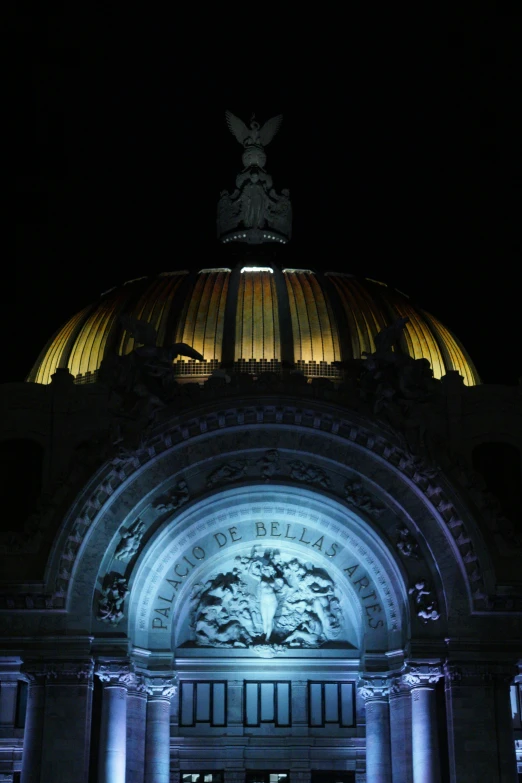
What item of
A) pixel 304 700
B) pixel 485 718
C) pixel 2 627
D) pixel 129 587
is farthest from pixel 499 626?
pixel 2 627

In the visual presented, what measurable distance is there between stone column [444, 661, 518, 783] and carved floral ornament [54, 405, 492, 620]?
2478 millimetres

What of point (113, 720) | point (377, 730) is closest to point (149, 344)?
point (113, 720)

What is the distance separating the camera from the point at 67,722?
164 feet

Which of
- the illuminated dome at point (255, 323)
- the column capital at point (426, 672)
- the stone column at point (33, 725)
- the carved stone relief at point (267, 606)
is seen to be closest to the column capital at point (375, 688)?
the column capital at point (426, 672)

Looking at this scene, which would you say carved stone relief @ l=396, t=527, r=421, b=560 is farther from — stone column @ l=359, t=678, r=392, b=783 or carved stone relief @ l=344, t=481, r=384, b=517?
stone column @ l=359, t=678, r=392, b=783

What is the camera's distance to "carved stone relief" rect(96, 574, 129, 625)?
5166 cm

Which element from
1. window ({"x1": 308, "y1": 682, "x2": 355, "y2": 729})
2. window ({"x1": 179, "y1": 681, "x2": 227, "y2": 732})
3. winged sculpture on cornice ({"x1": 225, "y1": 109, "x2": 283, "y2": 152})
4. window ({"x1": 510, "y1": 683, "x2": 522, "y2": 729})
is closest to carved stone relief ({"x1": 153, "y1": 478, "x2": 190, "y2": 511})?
window ({"x1": 179, "y1": 681, "x2": 227, "y2": 732})

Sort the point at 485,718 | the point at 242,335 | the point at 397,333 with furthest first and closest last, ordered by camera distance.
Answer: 1. the point at 242,335
2. the point at 397,333
3. the point at 485,718

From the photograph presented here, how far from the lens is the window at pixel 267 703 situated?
54.1m

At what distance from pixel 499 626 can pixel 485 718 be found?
8.83ft

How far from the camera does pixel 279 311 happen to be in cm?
5953

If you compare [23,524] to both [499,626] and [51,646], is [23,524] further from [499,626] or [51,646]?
[499,626]

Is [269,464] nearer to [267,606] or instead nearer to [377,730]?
[267,606]

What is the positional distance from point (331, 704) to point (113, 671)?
7.37 meters
